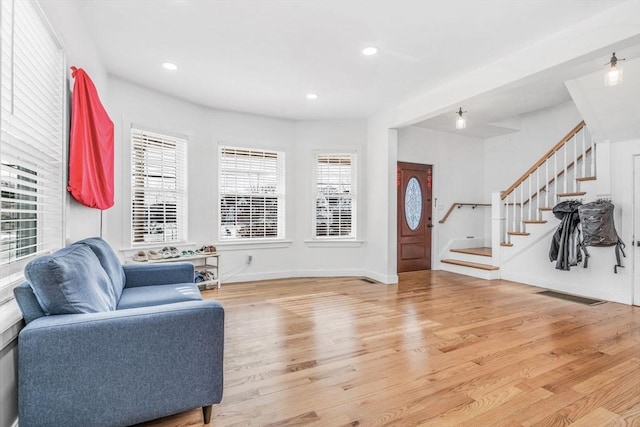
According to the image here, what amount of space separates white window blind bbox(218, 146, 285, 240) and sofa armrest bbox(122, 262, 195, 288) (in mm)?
1961

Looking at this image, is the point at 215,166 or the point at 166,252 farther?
the point at 215,166

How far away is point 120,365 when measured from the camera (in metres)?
1.57

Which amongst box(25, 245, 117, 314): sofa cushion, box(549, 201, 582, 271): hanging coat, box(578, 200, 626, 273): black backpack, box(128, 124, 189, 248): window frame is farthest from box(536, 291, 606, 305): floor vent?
box(128, 124, 189, 248): window frame

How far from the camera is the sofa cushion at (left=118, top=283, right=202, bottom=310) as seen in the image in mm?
2410

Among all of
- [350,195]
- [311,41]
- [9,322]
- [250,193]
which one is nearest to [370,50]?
[311,41]

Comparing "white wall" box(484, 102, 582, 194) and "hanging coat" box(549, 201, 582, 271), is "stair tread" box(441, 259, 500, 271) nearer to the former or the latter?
"hanging coat" box(549, 201, 582, 271)

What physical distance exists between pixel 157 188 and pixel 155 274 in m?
1.75

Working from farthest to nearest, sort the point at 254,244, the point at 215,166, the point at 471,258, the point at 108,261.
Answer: the point at 471,258 → the point at 254,244 → the point at 215,166 → the point at 108,261

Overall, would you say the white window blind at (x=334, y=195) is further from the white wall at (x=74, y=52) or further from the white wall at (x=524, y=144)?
the white wall at (x=524, y=144)

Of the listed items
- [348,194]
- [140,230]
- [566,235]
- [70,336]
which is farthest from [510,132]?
[70,336]

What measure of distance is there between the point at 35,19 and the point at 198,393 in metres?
2.41

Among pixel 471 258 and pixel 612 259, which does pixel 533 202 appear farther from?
pixel 612 259

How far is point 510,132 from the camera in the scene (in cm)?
666

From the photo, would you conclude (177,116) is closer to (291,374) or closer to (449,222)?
(291,374)
